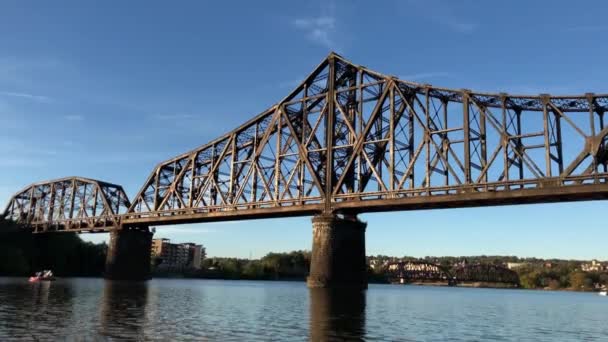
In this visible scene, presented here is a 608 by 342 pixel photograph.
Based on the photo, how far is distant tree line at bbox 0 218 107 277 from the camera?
115000 mm

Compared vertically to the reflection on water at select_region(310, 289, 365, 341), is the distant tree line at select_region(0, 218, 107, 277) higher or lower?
higher

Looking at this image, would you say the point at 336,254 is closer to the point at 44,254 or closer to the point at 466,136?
the point at 466,136

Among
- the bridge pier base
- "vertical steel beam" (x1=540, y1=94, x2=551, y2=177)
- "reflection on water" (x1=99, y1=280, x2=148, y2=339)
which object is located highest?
"vertical steel beam" (x1=540, y1=94, x2=551, y2=177)

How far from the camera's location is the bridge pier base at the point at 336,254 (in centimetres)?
6334

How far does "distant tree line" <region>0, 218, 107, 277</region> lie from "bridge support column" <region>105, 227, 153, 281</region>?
81.9ft

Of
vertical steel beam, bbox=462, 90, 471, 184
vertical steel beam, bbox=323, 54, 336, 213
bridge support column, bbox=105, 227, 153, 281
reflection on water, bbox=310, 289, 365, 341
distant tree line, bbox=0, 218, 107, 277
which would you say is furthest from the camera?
distant tree line, bbox=0, 218, 107, 277

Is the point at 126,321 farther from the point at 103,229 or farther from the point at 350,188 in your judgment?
the point at 103,229

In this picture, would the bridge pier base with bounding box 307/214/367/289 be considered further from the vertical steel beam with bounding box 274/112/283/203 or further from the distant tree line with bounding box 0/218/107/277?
the distant tree line with bounding box 0/218/107/277

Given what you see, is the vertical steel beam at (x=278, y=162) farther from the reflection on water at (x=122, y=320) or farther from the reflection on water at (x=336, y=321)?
the reflection on water at (x=122, y=320)

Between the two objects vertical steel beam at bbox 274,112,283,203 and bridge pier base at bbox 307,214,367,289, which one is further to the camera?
vertical steel beam at bbox 274,112,283,203

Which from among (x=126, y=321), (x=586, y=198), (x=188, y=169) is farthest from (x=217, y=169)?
(x=126, y=321)

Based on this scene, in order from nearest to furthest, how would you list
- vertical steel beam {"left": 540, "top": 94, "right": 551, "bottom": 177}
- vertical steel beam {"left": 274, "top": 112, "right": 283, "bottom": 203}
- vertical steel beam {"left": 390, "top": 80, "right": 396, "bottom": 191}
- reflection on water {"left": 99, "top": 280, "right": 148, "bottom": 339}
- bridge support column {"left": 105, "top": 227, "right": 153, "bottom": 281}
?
1. reflection on water {"left": 99, "top": 280, "right": 148, "bottom": 339}
2. vertical steel beam {"left": 540, "top": 94, "right": 551, "bottom": 177}
3. vertical steel beam {"left": 390, "top": 80, "right": 396, "bottom": 191}
4. vertical steel beam {"left": 274, "top": 112, "right": 283, "bottom": 203}
5. bridge support column {"left": 105, "top": 227, "right": 153, "bottom": 281}

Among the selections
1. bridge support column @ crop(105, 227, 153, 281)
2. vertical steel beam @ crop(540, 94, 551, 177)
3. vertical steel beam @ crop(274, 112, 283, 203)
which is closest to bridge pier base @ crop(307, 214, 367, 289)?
vertical steel beam @ crop(274, 112, 283, 203)

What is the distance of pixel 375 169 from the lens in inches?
2665
